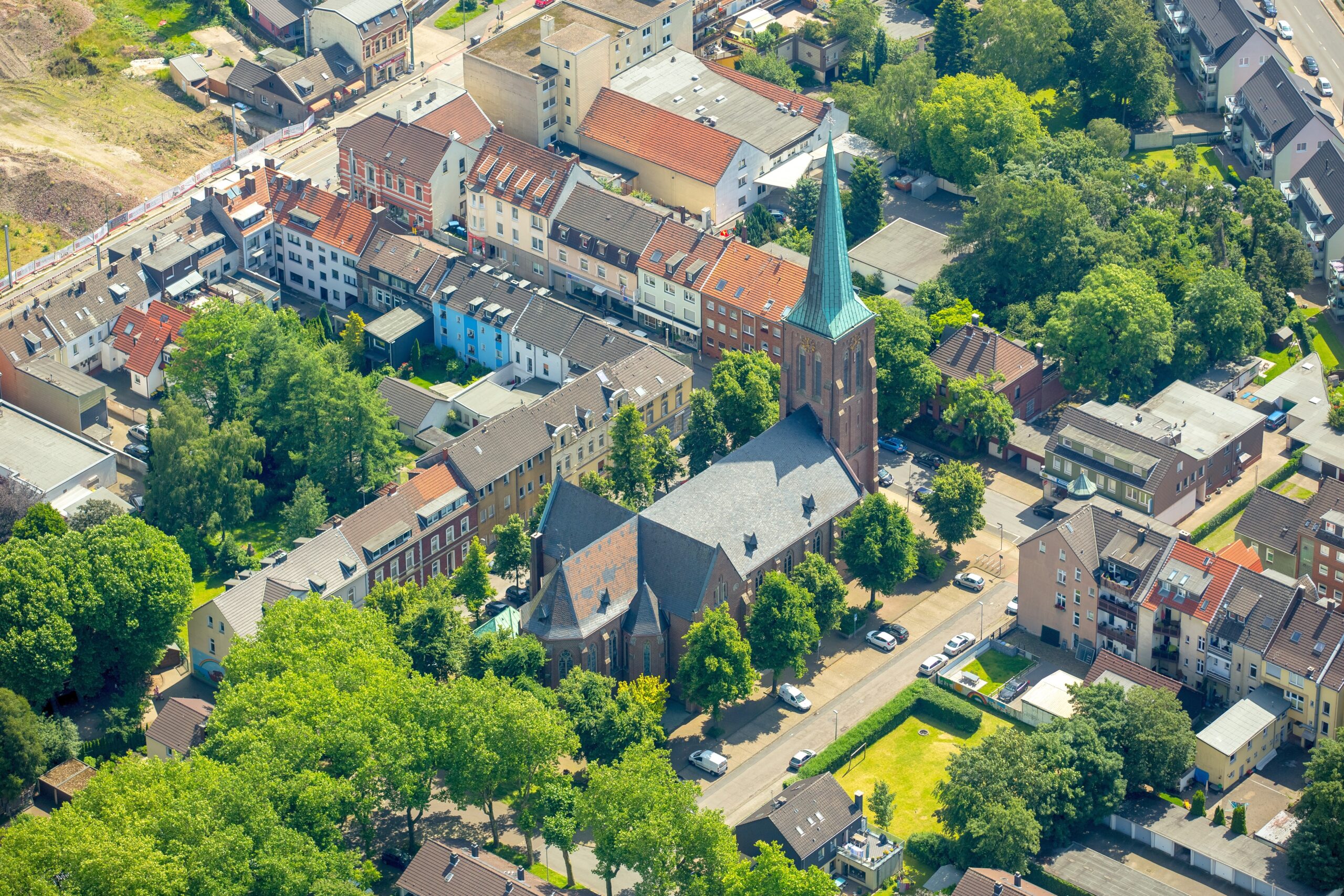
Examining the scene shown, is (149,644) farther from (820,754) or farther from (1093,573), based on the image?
(1093,573)

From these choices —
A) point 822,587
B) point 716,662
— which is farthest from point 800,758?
point 822,587

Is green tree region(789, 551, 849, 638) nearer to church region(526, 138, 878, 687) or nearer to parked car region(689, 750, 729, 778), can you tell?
church region(526, 138, 878, 687)

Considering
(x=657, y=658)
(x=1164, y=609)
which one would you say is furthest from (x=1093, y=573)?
(x=657, y=658)

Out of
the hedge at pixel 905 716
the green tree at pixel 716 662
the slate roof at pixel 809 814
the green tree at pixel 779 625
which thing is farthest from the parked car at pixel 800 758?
the green tree at pixel 779 625

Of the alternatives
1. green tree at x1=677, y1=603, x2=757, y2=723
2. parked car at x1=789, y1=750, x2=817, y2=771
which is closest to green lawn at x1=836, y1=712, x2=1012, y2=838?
parked car at x1=789, y1=750, x2=817, y2=771

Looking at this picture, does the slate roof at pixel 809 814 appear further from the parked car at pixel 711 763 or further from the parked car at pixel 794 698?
the parked car at pixel 794 698

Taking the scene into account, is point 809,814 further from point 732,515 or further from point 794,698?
point 732,515
